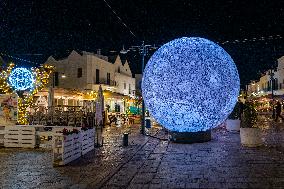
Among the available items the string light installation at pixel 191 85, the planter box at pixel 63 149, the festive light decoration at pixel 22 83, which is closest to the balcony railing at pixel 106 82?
the festive light decoration at pixel 22 83

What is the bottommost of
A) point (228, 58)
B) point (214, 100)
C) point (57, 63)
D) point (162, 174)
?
point (162, 174)

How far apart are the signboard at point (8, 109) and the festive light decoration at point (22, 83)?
209cm

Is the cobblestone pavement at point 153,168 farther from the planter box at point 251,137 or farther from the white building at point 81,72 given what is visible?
the white building at point 81,72

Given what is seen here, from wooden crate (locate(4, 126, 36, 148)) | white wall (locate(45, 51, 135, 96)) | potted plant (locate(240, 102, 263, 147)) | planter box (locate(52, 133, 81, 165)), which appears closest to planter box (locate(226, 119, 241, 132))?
potted plant (locate(240, 102, 263, 147))

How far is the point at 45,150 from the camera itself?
43.9ft

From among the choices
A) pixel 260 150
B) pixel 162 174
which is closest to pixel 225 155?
pixel 260 150

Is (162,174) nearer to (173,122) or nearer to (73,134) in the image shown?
(73,134)

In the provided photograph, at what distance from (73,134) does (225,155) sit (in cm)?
441

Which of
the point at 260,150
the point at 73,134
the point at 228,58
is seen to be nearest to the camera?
the point at 73,134

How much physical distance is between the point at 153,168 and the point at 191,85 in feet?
15.1

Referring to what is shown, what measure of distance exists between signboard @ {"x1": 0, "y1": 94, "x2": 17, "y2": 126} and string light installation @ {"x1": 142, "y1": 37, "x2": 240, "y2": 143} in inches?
207

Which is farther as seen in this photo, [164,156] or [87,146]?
[87,146]

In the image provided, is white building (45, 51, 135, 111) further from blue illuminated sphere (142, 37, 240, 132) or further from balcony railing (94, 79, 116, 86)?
blue illuminated sphere (142, 37, 240, 132)

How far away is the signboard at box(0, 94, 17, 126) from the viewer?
15.0 meters
